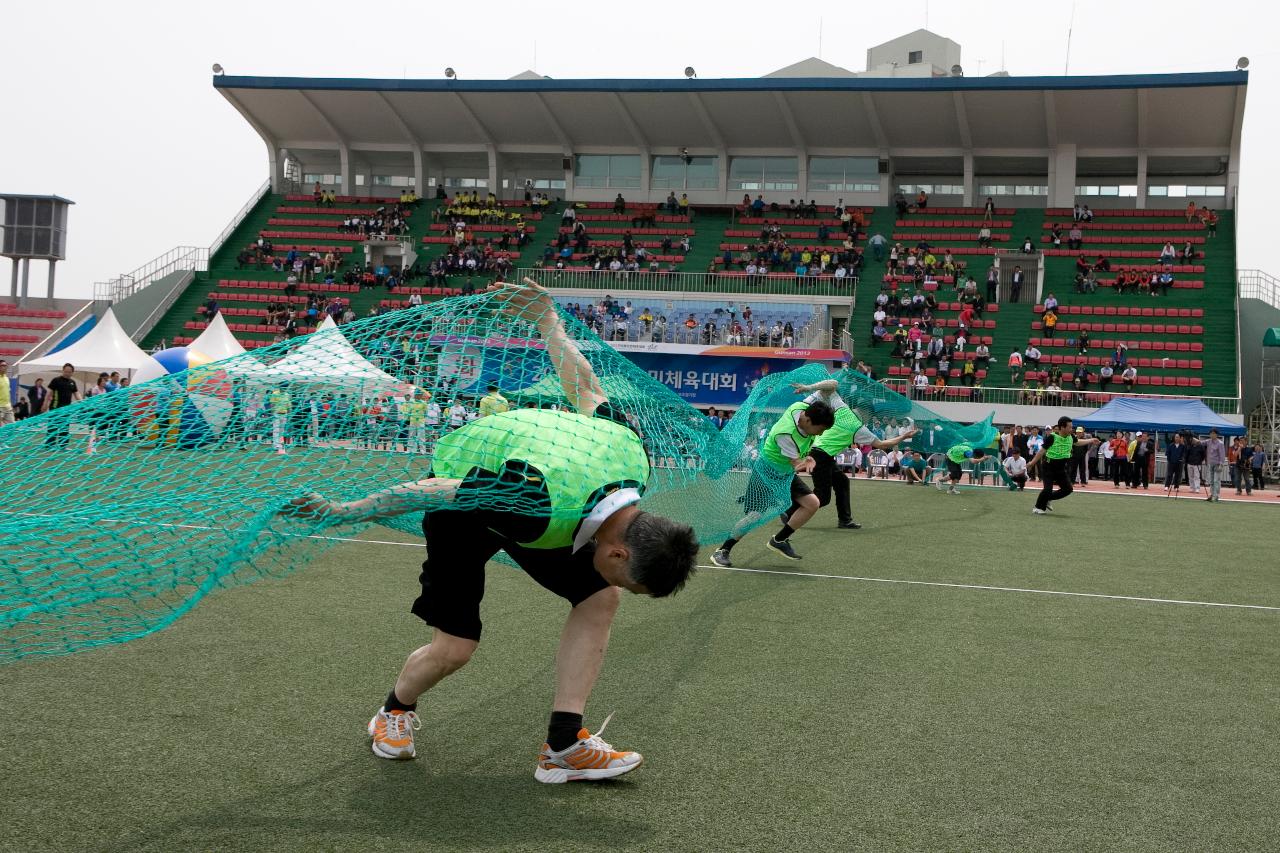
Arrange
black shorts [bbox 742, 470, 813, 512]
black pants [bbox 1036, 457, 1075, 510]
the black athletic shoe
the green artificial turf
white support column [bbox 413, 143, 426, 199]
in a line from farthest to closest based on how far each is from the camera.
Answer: white support column [bbox 413, 143, 426, 199]
black pants [bbox 1036, 457, 1075, 510]
the black athletic shoe
black shorts [bbox 742, 470, 813, 512]
the green artificial turf

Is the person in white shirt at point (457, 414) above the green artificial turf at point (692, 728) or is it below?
above

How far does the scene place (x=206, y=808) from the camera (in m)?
3.70

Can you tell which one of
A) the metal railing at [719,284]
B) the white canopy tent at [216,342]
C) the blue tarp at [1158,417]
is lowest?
the blue tarp at [1158,417]

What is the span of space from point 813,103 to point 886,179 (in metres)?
4.54

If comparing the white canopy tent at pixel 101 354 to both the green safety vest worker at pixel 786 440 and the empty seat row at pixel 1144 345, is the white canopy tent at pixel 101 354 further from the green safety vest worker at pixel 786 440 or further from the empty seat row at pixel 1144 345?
the empty seat row at pixel 1144 345

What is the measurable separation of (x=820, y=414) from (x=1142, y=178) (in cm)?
3803

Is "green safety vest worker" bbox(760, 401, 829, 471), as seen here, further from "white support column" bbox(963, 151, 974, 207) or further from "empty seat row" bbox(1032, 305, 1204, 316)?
"white support column" bbox(963, 151, 974, 207)

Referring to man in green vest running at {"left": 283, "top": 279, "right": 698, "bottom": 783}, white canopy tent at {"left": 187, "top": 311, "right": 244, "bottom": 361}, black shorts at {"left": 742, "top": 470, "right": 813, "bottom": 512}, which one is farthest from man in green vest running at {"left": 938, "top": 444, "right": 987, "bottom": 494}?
man in green vest running at {"left": 283, "top": 279, "right": 698, "bottom": 783}

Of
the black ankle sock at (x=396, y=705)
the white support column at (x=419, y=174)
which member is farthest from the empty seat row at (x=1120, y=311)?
the black ankle sock at (x=396, y=705)

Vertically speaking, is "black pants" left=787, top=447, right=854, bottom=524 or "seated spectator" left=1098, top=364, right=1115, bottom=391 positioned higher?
Result: "seated spectator" left=1098, top=364, right=1115, bottom=391

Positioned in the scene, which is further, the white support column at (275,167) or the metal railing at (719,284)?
the white support column at (275,167)

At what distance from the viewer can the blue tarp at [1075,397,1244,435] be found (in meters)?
28.4

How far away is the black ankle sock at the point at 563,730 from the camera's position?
413cm

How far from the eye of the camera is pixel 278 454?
14.3ft
